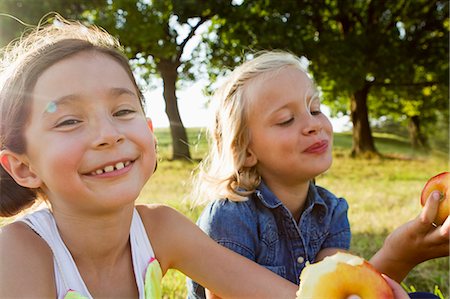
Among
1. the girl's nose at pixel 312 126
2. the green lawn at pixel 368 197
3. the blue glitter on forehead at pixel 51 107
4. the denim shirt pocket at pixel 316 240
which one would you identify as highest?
the blue glitter on forehead at pixel 51 107

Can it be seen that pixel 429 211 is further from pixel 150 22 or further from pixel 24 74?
pixel 150 22

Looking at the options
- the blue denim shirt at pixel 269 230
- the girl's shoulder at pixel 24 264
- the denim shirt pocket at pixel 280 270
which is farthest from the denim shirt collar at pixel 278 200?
the girl's shoulder at pixel 24 264

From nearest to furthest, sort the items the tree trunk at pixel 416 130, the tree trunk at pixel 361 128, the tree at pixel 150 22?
the tree at pixel 150 22
the tree trunk at pixel 361 128
the tree trunk at pixel 416 130

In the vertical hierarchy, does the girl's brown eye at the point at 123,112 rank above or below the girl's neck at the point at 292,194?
above

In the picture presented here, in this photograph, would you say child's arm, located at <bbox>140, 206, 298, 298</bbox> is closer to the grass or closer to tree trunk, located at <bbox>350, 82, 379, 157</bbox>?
the grass

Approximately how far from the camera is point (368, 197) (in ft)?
16.9

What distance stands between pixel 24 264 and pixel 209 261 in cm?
48

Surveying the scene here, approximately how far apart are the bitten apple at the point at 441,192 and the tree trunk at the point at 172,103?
1056cm

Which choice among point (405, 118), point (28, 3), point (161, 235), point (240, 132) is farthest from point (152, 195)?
point (405, 118)

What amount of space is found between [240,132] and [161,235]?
1.97 ft

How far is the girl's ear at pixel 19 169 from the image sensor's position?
4.12 feet

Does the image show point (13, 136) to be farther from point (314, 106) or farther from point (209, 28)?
point (209, 28)

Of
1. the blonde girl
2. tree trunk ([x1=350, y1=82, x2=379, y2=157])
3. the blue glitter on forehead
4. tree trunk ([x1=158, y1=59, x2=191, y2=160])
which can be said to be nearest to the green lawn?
the blonde girl

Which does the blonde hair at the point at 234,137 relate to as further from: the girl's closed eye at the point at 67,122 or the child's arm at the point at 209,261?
the girl's closed eye at the point at 67,122
